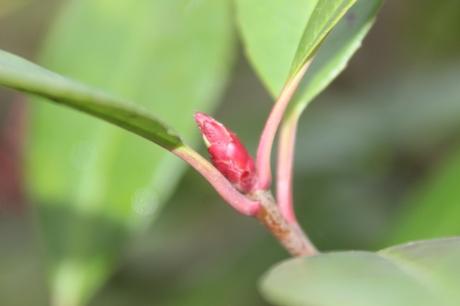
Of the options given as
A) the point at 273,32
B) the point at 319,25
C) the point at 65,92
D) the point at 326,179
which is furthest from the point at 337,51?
the point at 326,179

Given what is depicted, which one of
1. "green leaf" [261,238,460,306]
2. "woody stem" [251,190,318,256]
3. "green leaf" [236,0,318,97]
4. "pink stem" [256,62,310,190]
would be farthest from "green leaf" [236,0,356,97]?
"green leaf" [261,238,460,306]

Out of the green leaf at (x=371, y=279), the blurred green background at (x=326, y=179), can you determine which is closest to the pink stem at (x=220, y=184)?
the green leaf at (x=371, y=279)

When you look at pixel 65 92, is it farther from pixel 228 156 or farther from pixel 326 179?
pixel 326 179

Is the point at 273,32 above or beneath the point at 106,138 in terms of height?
above

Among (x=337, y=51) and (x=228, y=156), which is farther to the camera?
(x=337, y=51)

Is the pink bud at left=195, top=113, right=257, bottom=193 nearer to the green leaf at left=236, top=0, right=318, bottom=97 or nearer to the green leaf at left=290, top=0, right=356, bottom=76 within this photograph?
the green leaf at left=290, top=0, right=356, bottom=76

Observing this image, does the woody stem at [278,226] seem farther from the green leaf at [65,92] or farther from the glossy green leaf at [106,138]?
the glossy green leaf at [106,138]
